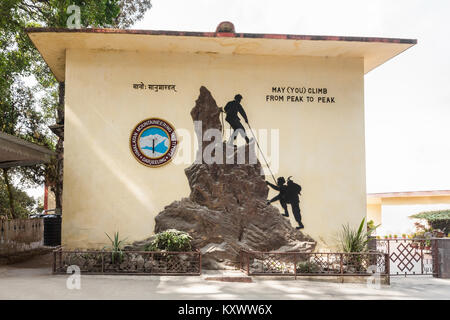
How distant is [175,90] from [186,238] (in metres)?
3.60

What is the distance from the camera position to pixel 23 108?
56.4 ft

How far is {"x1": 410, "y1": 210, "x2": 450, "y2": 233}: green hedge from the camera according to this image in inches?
655

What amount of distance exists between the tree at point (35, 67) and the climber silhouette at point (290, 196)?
6419 mm

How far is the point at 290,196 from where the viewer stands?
965 centimetres

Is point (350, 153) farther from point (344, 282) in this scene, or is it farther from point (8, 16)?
point (8, 16)

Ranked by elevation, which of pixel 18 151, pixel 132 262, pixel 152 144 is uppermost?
pixel 152 144

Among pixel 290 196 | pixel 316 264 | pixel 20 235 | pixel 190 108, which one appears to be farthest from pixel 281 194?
pixel 20 235

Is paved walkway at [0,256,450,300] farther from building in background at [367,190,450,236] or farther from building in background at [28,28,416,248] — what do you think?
building in background at [367,190,450,236]

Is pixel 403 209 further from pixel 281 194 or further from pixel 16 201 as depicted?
pixel 16 201

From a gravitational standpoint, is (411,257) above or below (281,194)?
below

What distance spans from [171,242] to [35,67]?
12848 millimetres

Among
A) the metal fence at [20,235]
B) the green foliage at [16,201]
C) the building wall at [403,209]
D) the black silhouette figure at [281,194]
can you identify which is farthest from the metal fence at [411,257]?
the green foliage at [16,201]

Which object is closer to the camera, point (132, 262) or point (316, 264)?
point (132, 262)
